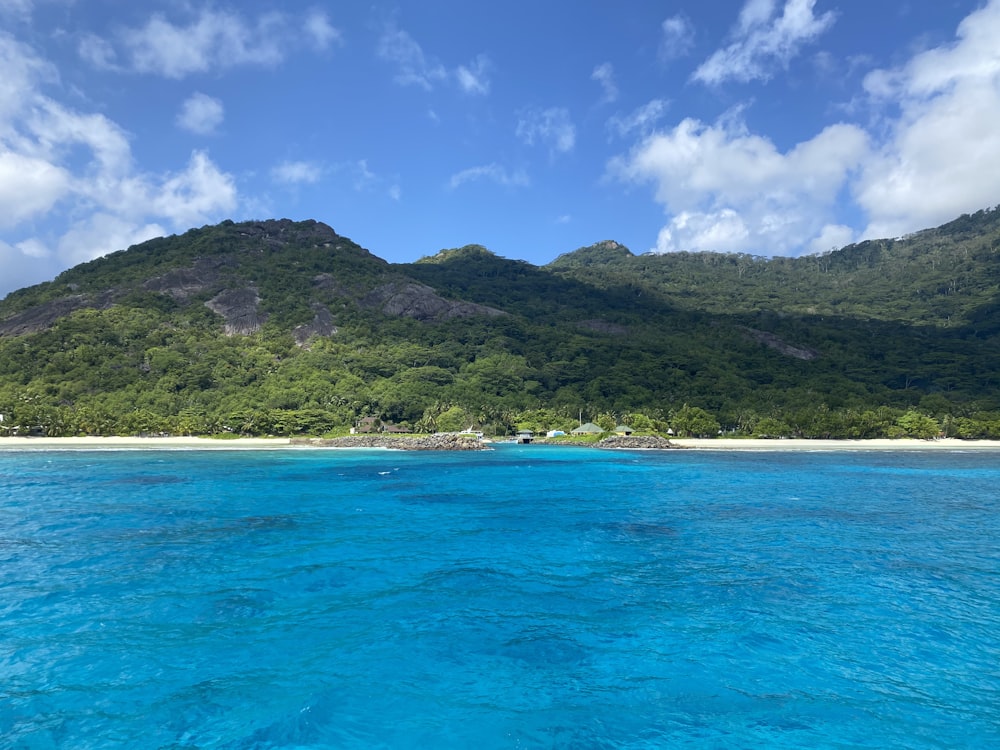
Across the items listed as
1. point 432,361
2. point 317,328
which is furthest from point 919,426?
point 317,328

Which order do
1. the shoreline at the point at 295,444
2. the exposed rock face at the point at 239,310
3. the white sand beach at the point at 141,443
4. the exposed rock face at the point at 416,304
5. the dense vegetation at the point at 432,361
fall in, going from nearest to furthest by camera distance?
the white sand beach at the point at 141,443 → the shoreline at the point at 295,444 → the dense vegetation at the point at 432,361 → the exposed rock face at the point at 239,310 → the exposed rock face at the point at 416,304

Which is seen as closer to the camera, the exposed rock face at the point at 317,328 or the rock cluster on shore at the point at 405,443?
the rock cluster on shore at the point at 405,443

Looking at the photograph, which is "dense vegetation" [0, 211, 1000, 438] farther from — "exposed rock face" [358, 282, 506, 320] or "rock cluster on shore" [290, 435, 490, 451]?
"rock cluster on shore" [290, 435, 490, 451]

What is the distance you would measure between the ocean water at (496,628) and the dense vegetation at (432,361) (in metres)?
81.9

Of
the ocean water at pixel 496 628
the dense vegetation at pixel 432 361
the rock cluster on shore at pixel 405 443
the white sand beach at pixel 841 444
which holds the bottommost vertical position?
the white sand beach at pixel 841 444

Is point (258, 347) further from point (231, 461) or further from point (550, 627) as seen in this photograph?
point (550, 627)

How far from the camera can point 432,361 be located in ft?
479

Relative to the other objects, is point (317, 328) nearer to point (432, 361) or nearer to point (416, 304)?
point (416, 304)

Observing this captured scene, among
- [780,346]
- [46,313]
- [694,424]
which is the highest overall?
[46,313]

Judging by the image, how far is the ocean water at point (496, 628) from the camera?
8.51m

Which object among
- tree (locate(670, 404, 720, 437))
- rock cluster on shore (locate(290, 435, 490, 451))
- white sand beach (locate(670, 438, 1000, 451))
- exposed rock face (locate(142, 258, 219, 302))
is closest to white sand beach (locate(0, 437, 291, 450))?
rock cluster on shore (locate(290, 435, 490, 451))

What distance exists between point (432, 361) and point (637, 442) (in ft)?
230

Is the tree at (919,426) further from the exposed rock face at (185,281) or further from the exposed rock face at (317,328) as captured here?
the exposed rock face at (185,281)

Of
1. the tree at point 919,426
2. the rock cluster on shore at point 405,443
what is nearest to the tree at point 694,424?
the tree at point 919,426
